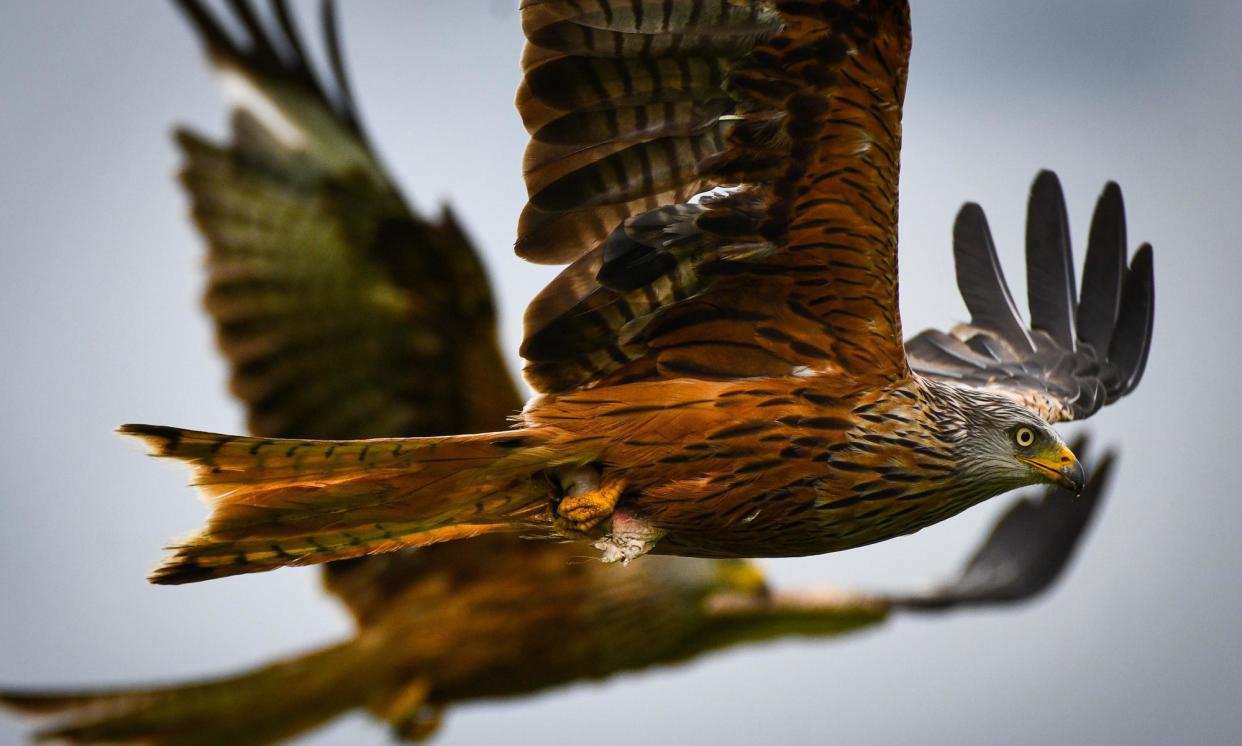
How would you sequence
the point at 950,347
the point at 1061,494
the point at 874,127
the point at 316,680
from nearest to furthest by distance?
1. the point at 874,127
2. the point at 950,347
3. the point at 316,680
4. the point at 1061,494

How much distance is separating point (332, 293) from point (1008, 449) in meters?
4.30

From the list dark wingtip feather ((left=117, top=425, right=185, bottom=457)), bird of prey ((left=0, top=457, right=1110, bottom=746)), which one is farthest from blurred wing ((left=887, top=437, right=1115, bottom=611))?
dark wingtip feather ((left=117, top=425, right=185, bottom=457))

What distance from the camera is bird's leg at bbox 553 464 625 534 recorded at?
4.98 meters

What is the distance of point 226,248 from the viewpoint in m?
8.23

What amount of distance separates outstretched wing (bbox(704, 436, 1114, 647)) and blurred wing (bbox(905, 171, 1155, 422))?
105 inches

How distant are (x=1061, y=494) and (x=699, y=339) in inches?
251

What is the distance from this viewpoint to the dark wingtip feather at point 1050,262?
273 inches

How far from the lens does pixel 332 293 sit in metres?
8.29

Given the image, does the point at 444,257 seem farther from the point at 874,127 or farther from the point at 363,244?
the point at 874,127

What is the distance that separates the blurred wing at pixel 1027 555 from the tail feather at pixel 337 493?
19.8 feet

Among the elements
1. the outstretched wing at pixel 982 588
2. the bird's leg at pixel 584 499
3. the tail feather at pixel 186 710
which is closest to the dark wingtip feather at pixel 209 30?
the tail feather at pixel 186 710

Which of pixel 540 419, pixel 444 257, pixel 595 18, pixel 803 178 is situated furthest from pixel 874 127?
pixel 444 257

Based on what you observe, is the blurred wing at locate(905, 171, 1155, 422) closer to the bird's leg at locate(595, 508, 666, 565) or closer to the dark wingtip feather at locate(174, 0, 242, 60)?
the bird's leg at locate(595, 508, 666, 565)

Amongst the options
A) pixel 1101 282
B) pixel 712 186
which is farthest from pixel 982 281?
pixel 712 186
